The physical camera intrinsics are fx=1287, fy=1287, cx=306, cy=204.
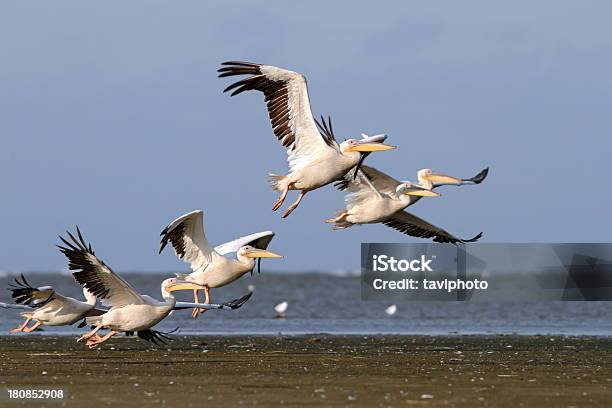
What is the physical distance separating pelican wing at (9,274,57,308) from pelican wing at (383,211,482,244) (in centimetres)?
504

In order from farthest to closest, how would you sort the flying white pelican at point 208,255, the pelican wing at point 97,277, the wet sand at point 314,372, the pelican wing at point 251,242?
the pelican wing at point 251,242
the flying white pelican at point 208,255
the pelican wing at point 97,277
the wet sand at point 314,372

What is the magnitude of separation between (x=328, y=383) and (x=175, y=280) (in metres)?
3.59

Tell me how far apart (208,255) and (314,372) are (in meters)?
3.65

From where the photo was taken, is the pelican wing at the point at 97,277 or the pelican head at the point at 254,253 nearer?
the pelican wing at the point at 97,277

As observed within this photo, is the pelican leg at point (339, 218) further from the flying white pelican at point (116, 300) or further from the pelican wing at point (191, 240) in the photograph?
the flying white pelican at point (116, 300)

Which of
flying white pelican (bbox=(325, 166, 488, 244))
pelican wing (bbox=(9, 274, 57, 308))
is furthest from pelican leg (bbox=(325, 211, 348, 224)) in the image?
pelican wing (bbox=(9, 274, 57, 308))

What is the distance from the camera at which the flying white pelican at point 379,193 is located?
17.0 meters

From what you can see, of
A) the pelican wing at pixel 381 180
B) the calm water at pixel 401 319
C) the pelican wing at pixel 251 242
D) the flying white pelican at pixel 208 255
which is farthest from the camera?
the calm water at pixel 401 319

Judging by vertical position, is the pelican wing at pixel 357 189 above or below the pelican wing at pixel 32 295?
above

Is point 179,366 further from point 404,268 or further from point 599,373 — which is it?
point 404,268

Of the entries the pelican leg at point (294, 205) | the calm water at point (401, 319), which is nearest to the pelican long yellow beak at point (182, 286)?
the pelican leg at point (294, 205)

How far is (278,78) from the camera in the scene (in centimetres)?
1450

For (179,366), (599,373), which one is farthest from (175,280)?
(599,373)

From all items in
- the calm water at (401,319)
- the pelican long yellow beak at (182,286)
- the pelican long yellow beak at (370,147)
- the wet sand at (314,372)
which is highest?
the pelican long yellow beak at (370,147)
